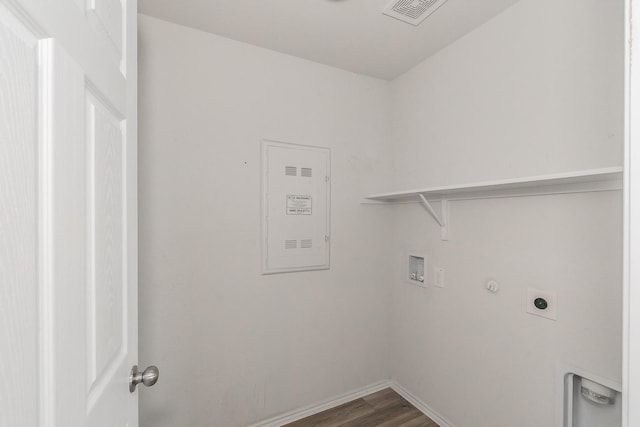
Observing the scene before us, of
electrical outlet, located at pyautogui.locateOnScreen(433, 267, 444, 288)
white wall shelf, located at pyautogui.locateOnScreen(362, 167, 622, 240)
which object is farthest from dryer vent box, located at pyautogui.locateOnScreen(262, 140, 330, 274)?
electrical outlet, located at pyautogui.locateOnScreen(433, 267, 444, 288)

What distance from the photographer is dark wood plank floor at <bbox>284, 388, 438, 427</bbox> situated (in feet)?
6.38

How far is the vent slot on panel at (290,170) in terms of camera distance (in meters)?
2.02

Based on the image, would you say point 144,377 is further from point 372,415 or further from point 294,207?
point 372,415

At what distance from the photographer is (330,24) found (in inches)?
67.7

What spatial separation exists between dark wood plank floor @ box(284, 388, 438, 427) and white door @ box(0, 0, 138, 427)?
1597mm

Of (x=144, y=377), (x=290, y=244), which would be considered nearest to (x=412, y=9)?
(x=290, y=244)

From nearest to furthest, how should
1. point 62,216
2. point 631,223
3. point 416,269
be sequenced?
point 62,216, point 631,223, point 416,269

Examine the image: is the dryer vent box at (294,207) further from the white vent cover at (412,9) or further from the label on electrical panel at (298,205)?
the white vent cover at (412,9)

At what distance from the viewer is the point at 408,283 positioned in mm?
2229

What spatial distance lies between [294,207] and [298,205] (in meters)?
0.03

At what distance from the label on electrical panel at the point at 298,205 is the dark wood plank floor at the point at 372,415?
1.46 metres

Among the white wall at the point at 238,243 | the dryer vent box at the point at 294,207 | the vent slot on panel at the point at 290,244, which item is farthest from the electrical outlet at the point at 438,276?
the vent slot on panel at the point at 290,244

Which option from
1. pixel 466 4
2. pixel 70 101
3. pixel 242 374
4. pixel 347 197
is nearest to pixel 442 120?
pixel 466 4

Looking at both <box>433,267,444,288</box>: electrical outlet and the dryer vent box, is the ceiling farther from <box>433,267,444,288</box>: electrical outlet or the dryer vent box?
<box>433,267,444,288</box>: electrical outlet
